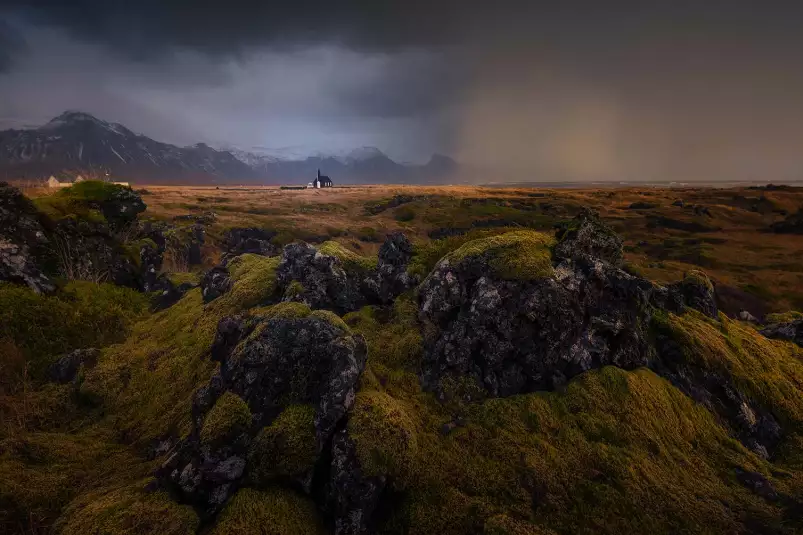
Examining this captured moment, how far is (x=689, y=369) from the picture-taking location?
356 inches

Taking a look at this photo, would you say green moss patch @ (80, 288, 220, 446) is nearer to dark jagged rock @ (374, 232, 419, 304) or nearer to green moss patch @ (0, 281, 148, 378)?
green moss patch @ (0, 281, 148, 378)

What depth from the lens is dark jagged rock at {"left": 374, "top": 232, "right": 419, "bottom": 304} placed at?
12.3 metres

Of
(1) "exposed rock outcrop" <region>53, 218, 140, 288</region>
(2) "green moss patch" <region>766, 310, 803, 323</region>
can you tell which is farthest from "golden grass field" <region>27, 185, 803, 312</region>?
(1) "exposed rock outcrop" <region>53, 218, 140, 288</region>

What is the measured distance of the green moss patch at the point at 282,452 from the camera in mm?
6449

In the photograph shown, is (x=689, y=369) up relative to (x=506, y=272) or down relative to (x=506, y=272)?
down

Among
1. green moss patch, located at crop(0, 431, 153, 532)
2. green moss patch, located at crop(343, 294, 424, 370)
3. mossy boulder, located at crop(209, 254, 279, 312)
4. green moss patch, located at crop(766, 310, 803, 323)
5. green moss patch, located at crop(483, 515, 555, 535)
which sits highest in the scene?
mossy boulder, located at crop(209, 254, 279, 312)

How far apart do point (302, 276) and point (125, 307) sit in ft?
29.4

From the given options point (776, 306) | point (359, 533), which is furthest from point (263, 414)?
point (776, 306)

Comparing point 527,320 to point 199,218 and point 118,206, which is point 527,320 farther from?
point 199,218

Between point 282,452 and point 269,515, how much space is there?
885 mm

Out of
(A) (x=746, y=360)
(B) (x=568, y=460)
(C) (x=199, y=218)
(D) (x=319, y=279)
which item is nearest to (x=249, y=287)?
(D) (x=319, y=279)

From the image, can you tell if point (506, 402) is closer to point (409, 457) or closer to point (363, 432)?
A: point (409, 457)

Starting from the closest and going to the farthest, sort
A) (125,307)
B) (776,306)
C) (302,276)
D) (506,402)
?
(506,402), (302,276), (125,307), (776,306)

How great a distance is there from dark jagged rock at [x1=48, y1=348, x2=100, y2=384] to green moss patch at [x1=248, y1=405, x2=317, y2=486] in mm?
7322
